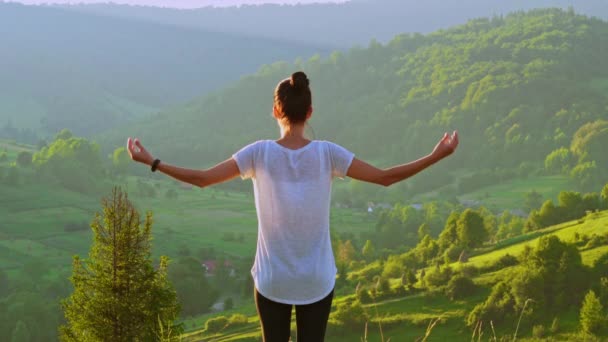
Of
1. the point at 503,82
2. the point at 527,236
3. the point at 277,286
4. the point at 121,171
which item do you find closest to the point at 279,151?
the point at 277,286

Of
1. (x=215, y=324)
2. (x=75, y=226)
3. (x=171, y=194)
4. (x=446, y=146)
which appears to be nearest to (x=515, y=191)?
(x=171, y=194)

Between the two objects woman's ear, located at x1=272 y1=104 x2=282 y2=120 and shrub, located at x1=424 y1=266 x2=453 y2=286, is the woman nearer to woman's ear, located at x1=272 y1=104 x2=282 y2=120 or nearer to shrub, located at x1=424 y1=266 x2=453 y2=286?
woman's ear, located at x1=272 y1=104 x2=282 y2=120

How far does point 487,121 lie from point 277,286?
193164 millimetres

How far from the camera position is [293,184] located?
306 cm

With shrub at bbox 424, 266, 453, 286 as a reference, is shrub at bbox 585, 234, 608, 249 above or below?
above

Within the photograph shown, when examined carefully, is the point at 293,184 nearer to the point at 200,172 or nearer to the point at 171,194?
the point at 200,172

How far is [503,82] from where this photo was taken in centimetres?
19775

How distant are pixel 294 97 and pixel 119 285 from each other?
11.9 meters

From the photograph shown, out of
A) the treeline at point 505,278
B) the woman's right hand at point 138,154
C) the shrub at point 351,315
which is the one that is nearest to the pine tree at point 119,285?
the woman's right hand at point 138,154

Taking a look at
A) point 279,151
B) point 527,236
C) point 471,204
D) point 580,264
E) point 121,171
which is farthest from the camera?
point 121,171

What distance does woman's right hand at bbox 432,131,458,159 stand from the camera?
124 inches

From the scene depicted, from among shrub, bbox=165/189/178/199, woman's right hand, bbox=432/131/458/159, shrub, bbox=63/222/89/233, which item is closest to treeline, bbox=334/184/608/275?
shrub, bbox=63/222/89/233

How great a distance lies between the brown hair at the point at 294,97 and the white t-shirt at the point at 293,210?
15cm

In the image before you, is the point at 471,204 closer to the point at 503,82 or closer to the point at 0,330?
the point at 503,82
